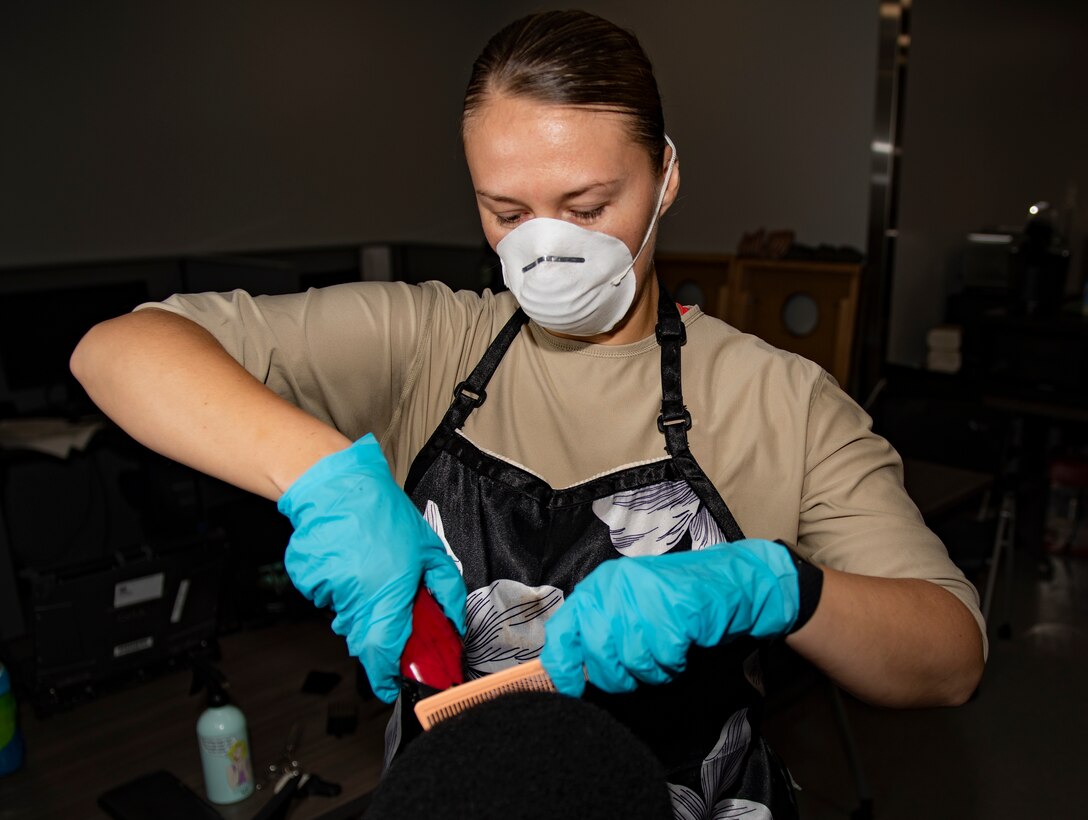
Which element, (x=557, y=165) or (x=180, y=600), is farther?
(x=180, y=600)

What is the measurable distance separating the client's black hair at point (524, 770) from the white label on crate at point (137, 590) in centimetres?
150

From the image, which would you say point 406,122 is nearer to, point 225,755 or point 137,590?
point 137,590

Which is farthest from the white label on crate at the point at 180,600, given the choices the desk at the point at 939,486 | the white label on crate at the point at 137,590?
the desk at the point at 939,486

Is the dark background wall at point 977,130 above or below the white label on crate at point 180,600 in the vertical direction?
above

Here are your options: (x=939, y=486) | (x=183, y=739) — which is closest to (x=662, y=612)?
(x=183, y=739)

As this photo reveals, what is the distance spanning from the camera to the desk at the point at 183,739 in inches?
63.4

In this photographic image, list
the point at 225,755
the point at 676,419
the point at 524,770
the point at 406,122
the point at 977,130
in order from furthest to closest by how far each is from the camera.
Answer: the point at 406,122 → the point at 977,130 → the point at 225,755 → the point at 676,419 → the point at 524,770

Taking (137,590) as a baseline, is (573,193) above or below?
above

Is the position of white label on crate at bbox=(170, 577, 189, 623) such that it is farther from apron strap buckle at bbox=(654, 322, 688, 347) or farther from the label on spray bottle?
apron strap buckle at bbox=(654, 322, 688, 347)

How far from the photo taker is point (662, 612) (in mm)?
782

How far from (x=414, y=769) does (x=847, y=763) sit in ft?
9.04

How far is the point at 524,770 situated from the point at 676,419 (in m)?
0.56

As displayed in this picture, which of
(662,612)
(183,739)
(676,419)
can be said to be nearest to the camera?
(662,612)

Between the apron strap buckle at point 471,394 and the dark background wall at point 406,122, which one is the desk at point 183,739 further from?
the dark background wall at point 406,122
